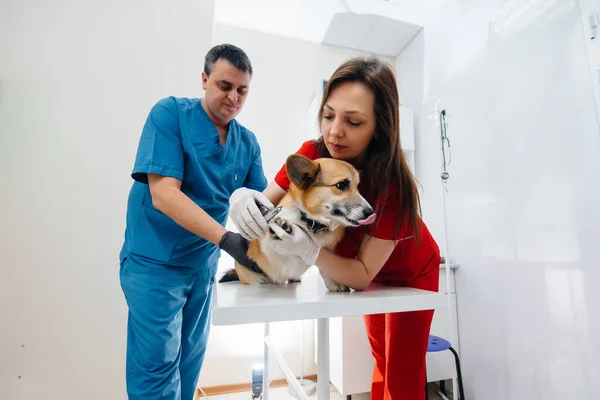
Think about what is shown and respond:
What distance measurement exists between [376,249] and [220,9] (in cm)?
245

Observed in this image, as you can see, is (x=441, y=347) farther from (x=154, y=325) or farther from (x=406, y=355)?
(x=154, y=325)

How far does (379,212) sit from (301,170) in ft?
0.82

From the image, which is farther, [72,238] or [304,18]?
[304,18]

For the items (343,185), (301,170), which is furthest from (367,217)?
(301,170)

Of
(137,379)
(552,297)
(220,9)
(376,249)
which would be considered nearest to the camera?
(376,249)

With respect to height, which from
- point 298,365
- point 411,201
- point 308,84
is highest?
point 308,84

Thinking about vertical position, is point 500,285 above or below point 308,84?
below

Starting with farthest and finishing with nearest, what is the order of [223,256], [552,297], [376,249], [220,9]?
[220,9], [223,256], [552,297], [376,249]

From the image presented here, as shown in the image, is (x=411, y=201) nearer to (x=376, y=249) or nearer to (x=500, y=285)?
(x=376, y=249)

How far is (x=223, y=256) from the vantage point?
2127 millimetres

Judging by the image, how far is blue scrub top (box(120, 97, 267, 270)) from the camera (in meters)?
1.07

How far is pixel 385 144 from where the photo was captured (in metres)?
0.93

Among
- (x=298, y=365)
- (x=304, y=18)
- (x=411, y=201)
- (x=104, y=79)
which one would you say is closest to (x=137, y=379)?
(x=411, y=201)

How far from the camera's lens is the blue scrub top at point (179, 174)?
3.51 ft
